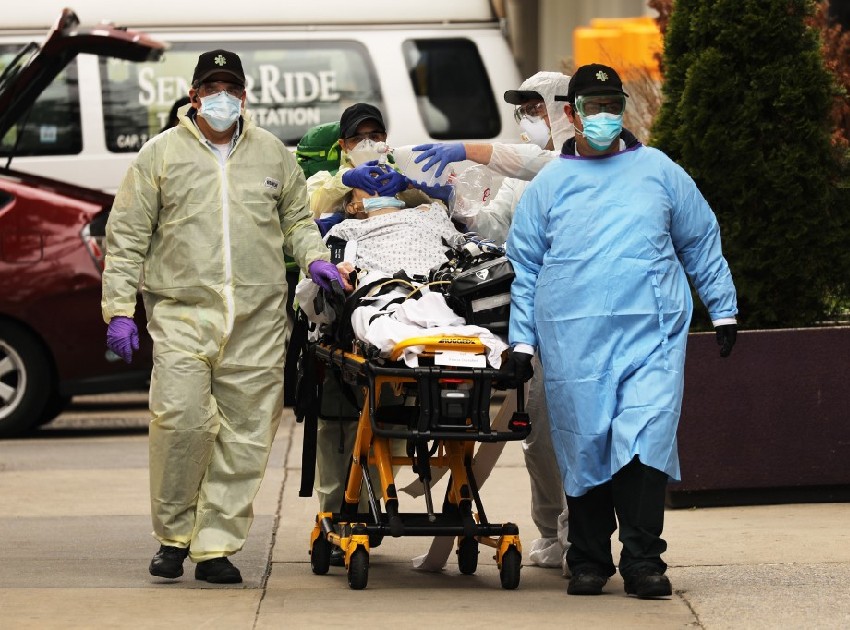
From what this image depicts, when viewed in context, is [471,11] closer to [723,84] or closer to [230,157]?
[723,84]

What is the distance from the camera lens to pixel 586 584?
21.5 ft

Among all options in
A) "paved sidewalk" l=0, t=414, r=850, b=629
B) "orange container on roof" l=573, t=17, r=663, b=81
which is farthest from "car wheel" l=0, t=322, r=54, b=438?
"orange container on roof" l=573, t=17, r=663, b=81

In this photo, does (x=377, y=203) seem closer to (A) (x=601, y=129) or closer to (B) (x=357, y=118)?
(B) (x=357, y=118)

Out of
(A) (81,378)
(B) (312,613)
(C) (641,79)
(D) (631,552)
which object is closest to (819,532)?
(D) (631,552)

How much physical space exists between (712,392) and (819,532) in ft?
2.72

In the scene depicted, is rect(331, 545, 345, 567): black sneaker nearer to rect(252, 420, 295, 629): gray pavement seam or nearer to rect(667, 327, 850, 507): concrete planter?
rect(252, 420, 295, 629): gray pavement seam

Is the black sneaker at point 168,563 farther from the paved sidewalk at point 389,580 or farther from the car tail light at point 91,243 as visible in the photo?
the car tail light at point 91,243

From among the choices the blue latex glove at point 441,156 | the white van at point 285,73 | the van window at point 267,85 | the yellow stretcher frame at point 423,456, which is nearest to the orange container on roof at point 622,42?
the white van at point 285,73


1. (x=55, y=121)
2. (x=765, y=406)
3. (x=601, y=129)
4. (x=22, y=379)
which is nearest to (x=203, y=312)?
(x=601, y=129)

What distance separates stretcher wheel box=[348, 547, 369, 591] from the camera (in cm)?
660

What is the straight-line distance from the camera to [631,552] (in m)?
6.50

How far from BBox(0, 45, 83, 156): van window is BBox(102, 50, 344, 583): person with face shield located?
20.3 feet

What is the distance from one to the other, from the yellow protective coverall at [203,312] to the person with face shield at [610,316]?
0.89 meters

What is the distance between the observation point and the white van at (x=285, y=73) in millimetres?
12992
